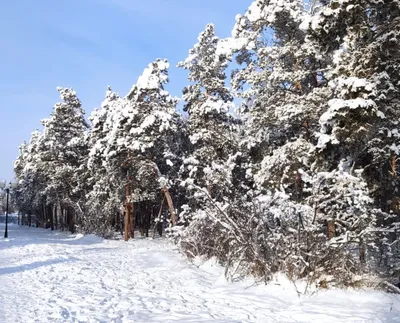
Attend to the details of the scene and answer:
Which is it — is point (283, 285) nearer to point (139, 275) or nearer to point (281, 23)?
point (139, 275)

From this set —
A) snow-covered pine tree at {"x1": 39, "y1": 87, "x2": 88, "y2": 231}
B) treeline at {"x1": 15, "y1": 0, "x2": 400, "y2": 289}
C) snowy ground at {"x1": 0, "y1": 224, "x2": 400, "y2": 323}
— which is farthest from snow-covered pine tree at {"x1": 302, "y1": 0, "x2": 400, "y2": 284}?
snow-covered pine tree at {"x1": 39, "y1": 87, "x2": 88, "y2": 231}

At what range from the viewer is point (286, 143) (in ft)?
53.3

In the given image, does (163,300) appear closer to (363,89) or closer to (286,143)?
(363,89)

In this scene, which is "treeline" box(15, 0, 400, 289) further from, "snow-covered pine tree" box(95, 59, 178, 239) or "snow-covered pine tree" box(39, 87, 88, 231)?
"snow-covered pine tree" box(39, 87, 88, 231)

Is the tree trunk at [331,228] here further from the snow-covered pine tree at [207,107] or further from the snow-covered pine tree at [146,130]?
the snow-covered pine tree at [146,130]

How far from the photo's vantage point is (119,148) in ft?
83.5

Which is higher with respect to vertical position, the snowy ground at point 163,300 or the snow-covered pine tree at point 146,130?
the snow-covered pine tree at point 146,130

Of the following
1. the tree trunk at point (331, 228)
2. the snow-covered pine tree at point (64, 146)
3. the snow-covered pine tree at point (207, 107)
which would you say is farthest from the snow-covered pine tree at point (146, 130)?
the tree trunk at point (331, 228)

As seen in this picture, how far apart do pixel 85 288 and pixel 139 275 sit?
8.88 ft

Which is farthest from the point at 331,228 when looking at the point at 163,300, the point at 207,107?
the point at 207,107

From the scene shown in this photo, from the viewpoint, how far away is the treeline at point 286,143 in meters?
9.84

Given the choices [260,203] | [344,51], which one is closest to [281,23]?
[344,51]

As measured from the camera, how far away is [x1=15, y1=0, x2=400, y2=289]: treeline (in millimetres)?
9836

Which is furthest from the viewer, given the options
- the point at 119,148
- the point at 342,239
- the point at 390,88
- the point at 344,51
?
the point at 119,148
